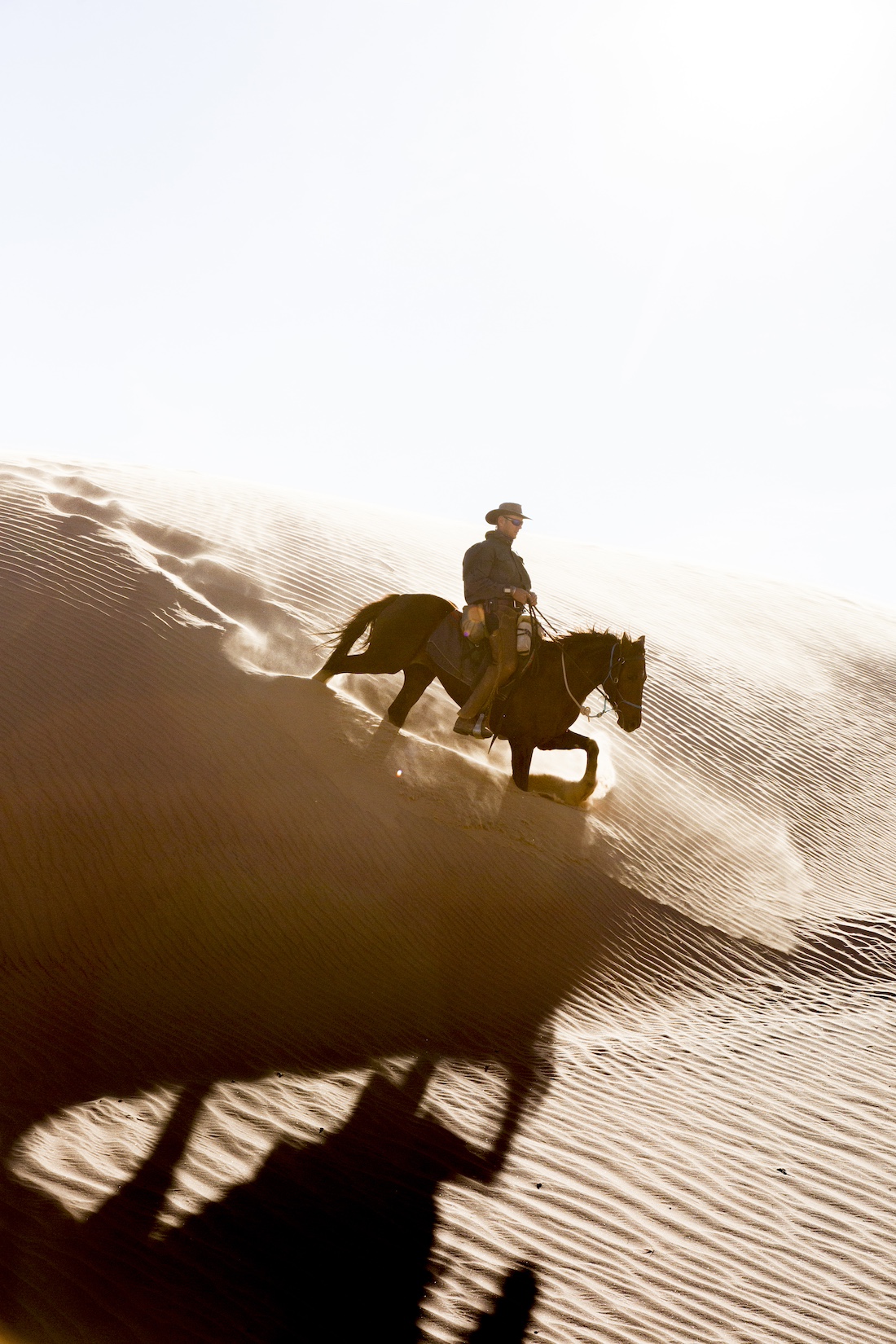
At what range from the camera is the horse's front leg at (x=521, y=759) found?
9.18 metres

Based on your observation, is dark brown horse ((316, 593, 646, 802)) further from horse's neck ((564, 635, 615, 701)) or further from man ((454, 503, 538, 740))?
man ((454, 503, 538, 740))

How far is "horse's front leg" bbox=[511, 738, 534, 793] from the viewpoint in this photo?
30.1 feet

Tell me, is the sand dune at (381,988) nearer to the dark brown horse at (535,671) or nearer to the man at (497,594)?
the dark brown horse at (535,671)

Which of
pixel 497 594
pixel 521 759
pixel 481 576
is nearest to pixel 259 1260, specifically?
pixel 521 759

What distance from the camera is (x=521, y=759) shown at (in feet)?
30.3

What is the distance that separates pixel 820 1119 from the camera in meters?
6.27

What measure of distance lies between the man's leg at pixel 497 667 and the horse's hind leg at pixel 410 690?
0.66 meters

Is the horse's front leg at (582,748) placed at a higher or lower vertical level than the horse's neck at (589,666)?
lower

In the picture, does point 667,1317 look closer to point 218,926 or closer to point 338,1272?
point 338,1272

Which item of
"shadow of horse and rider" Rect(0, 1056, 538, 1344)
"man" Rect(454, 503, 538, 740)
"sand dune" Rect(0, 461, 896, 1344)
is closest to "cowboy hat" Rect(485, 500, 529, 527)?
"man" Rect(454, 503, 538, 740)

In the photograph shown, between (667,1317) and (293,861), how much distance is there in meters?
4.80

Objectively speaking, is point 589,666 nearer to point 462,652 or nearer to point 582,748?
point 582,748

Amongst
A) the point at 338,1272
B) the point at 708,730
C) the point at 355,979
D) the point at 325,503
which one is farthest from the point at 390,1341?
the point at 325,503

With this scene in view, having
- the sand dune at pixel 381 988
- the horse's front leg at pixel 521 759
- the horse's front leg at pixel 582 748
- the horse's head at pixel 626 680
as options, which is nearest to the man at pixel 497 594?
the horse's front leg at pixel 521 759
